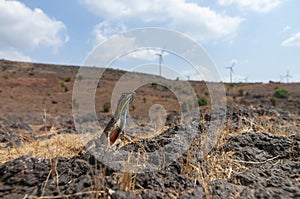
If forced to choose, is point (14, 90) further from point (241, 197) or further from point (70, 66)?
point (241, 197)

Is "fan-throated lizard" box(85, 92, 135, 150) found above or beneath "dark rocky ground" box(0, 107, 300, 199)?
above

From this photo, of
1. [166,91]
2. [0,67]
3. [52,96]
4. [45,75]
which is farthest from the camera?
[0,67]

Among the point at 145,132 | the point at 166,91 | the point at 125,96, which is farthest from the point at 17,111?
the point at 125,96

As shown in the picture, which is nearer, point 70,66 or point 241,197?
point 241,197

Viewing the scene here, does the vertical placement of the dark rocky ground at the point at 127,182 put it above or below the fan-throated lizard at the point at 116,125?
below

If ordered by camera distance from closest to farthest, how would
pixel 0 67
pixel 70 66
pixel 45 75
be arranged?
pixel 45 75
pixel 0 67
pixel 70 66

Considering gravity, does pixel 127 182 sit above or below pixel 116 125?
below

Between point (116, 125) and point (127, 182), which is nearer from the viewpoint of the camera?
point (127, 182)

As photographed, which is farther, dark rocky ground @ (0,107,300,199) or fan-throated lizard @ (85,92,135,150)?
fan-throated lizard @ (85,92,135,150)

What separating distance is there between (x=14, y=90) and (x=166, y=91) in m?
15.4

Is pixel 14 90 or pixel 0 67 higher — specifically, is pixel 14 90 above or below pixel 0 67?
below

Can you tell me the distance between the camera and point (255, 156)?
107 inches

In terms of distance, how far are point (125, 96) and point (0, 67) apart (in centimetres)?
4396

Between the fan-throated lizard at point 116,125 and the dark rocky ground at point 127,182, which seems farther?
the fan-throated lizard at point 116,125
